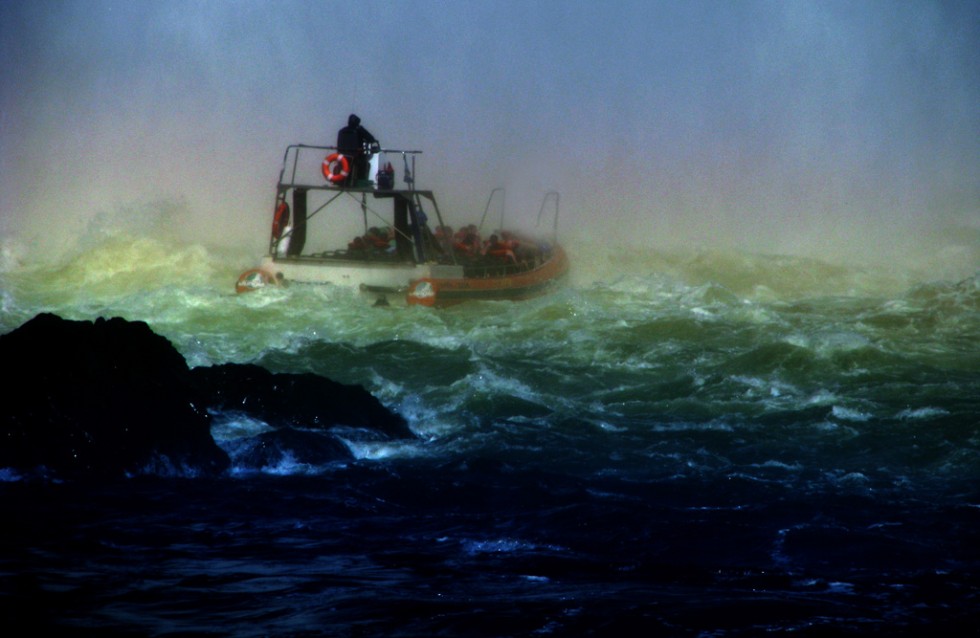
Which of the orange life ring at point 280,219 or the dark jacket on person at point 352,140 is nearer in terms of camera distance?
the dark jacket on person at point 352,140

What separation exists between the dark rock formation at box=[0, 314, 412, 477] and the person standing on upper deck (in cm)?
940

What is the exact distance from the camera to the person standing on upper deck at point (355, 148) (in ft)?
58.4

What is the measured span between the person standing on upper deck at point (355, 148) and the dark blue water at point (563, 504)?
10.1ft

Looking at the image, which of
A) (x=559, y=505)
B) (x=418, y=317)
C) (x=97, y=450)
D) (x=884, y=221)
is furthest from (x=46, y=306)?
(x=884, y=221)

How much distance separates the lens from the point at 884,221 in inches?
1382

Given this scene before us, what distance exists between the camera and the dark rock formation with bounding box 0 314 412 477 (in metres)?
7.68

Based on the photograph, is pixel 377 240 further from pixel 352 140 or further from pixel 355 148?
pixel 352 140

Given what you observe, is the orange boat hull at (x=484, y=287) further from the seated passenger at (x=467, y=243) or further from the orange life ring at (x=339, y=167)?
the orange life ring at (x=339, y=167)

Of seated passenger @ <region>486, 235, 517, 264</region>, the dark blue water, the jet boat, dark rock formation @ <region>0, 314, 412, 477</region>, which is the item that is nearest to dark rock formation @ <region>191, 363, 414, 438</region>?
the dark blue water

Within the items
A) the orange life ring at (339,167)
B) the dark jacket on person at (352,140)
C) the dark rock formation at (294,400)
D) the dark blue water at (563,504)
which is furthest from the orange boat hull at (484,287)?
the dark rock formation at (294,400)

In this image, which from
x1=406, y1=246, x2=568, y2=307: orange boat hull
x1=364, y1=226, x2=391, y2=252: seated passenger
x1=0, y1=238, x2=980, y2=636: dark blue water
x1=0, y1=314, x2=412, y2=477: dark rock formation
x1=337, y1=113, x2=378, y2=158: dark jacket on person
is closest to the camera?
x1=0, y1=238, x2=980, y2=636: dark blue water

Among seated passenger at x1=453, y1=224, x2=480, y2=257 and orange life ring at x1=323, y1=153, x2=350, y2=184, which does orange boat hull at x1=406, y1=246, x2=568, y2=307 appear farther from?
orange life ring at x1=323, y1=153, x2=350, y2=184

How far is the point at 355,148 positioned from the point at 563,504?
36.0 ft

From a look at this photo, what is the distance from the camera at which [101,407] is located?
25.8 feet
